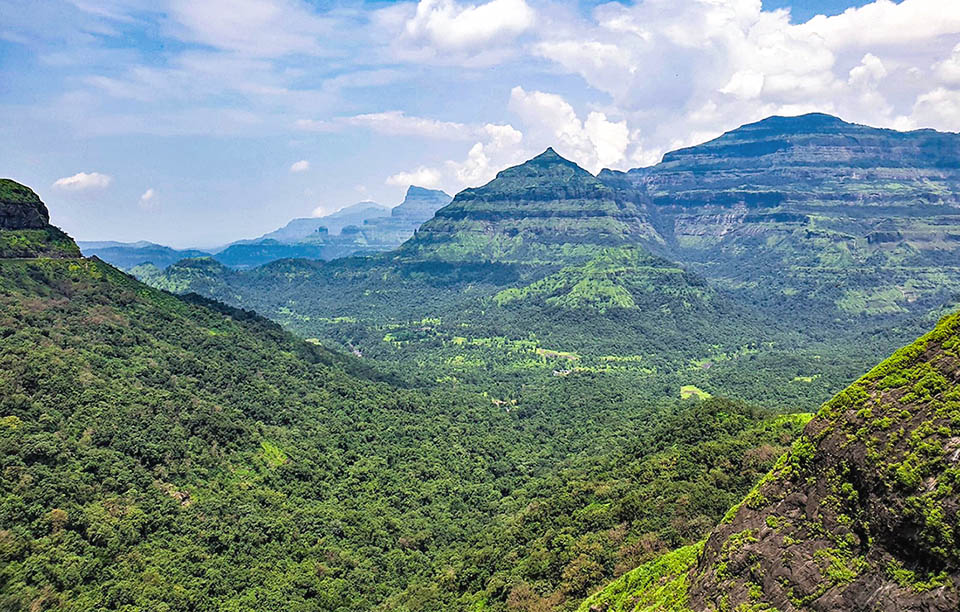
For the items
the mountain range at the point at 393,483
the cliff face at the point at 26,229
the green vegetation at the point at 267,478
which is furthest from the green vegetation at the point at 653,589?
the cliff face at the point at 26,229

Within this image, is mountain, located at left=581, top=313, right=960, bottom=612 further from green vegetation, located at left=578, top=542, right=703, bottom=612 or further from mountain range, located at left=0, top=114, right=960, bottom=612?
green vegetation, located at left=578, top=542, right=703, bottom=612

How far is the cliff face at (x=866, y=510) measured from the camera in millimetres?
25438

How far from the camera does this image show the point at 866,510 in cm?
2850

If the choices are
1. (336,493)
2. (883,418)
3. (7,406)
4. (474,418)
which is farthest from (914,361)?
(474,418)

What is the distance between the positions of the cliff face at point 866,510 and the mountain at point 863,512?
0.05 m

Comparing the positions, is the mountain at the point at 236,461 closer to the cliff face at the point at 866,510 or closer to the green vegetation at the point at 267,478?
the green vegetation at the point at 267,478

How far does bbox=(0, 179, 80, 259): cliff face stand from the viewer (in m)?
121

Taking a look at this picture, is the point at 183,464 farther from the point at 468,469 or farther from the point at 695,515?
the point at 695,515

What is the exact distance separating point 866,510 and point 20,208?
15820 cm

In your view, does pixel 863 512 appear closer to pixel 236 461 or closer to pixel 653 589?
pixel 653 589

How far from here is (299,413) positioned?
385 ft

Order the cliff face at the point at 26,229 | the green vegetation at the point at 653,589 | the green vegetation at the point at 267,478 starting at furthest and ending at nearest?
the cliff face at the point at 26,229 < the green vegetation at the point at 267,478 < the green vegetation at the point at 653,589

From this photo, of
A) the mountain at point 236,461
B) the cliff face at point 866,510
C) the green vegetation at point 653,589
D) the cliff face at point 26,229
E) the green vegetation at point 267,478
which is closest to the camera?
the cliff face at point 866,510

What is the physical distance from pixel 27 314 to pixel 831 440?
119m
